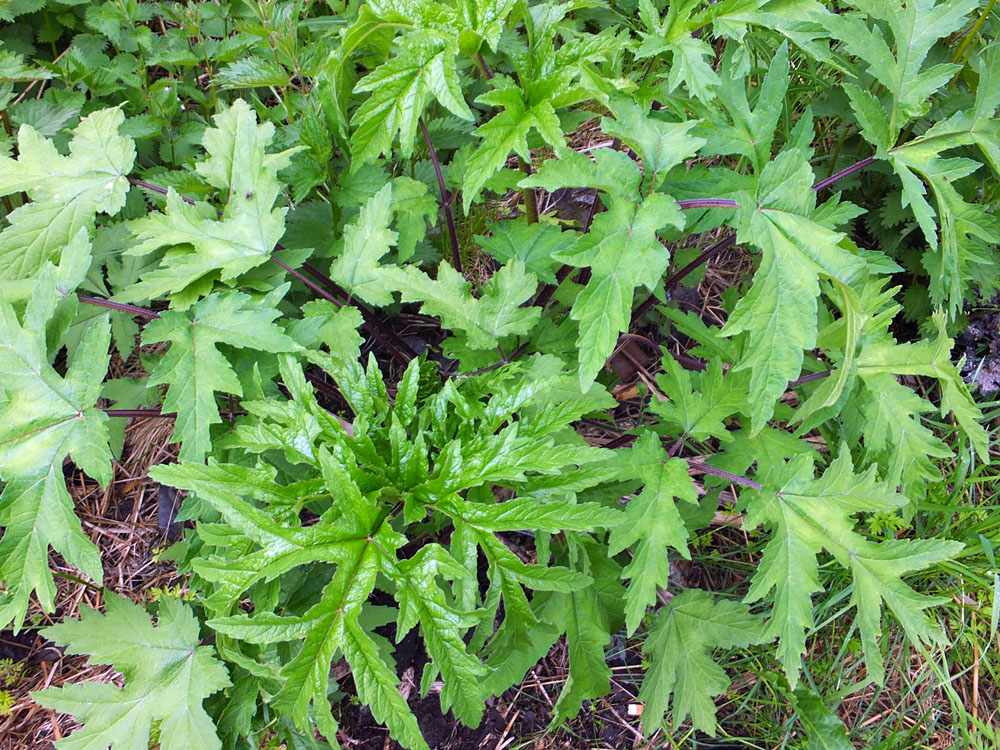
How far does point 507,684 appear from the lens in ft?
5.98

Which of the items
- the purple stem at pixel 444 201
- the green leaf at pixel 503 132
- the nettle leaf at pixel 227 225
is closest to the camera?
the green leaf at pixel 503 132

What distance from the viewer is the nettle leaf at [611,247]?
1.59 meters

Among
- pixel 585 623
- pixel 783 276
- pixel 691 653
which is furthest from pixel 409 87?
pixel 691 653

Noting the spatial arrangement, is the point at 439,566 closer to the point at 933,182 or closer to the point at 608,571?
the point at 608,571

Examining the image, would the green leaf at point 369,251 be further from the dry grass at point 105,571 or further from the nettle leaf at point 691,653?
the nettle leaf at point 691,653

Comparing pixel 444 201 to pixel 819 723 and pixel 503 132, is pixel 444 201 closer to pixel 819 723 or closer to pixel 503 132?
pixel 503 132

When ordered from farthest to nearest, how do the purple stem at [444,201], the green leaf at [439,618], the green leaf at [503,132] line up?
the purple stem at [444,201]
the green leaf at [503,132]
the green leaf at [439,618]

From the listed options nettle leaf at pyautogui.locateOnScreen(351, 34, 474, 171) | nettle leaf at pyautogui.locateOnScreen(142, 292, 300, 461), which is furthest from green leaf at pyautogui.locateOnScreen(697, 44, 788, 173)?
nettle leaf at pyautogui.locateOnScreen(142, 292, 300, 461)

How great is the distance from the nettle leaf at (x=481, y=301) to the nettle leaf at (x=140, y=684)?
3.35 ft

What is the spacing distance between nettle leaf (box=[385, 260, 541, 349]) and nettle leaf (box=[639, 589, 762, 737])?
0.91m

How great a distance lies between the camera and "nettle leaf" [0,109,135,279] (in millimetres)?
1970

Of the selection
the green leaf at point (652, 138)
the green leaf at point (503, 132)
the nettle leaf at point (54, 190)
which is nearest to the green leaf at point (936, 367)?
the green leaf at point (652, 138)

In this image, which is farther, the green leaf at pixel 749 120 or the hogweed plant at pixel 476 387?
the green leaf at pixel 749 120

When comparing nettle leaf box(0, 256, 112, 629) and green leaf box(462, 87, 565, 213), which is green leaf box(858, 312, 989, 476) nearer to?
green leaf box(462, 87, 565, 213)
